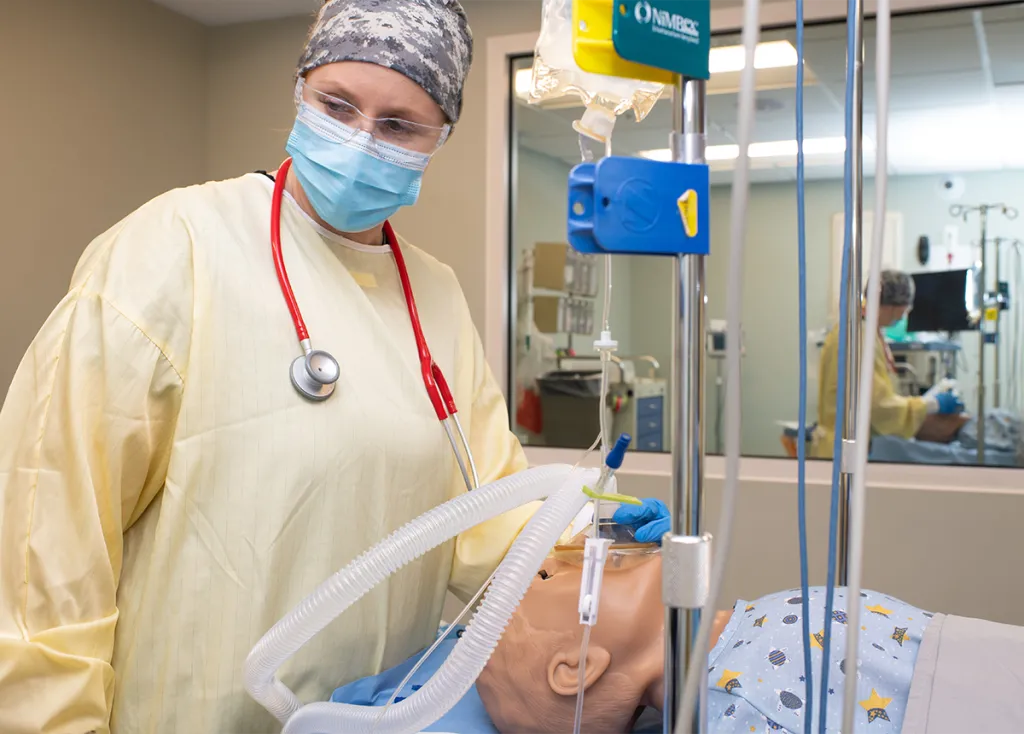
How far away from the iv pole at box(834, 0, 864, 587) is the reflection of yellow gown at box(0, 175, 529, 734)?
0.57 metres

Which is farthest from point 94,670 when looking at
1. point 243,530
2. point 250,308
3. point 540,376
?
point 540,376

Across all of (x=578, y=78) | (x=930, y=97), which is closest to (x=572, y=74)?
(x=578, y=78)

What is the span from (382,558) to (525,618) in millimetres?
407

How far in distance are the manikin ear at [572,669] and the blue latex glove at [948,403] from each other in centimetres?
222

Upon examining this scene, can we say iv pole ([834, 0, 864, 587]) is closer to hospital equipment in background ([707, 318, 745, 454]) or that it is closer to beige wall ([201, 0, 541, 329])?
hospital equipment in background ([707, 318, 745, 454])

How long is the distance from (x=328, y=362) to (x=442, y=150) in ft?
7.25

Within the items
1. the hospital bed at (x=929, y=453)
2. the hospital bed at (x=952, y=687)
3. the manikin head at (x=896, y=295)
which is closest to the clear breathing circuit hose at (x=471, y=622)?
the hospital bed at (x=952, y=687)

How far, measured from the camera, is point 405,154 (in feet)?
4.04

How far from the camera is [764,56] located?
300cm

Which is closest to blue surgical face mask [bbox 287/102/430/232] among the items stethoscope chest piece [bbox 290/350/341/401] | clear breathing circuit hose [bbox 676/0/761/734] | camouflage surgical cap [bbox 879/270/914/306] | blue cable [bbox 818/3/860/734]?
stethoscope chest piece [bbox 290/350/341/401]

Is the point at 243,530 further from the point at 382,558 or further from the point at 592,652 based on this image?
the point at 592,652

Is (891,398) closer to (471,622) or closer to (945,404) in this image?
(945,404)

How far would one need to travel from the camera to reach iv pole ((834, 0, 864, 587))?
2.43 feet

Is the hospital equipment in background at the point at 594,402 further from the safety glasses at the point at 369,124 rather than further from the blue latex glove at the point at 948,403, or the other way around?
the safety glasses at the point at 369,124
